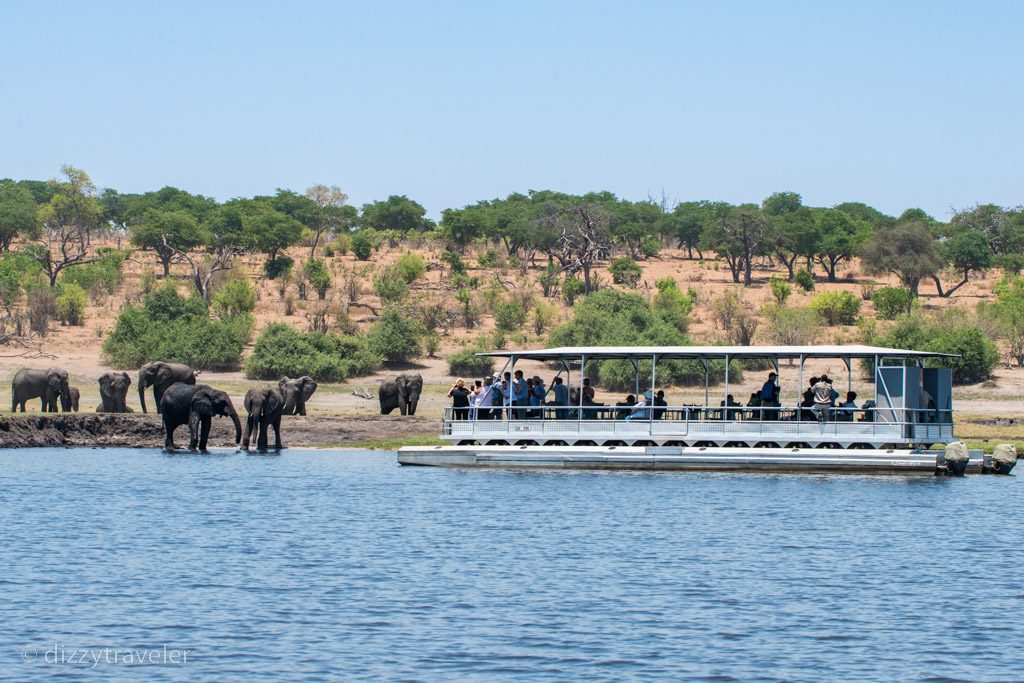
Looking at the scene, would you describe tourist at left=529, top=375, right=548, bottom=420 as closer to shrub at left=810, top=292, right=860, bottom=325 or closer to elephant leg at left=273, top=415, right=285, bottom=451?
elephant leg at left=273, top=415, right=285, bottom=451

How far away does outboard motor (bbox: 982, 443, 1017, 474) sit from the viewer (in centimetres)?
3356

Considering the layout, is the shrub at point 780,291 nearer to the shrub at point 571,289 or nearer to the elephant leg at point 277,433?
the shrub at point 571,289

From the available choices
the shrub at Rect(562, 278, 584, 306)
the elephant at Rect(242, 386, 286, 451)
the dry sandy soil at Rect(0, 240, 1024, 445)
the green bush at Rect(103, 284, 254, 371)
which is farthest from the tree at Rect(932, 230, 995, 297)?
the elephant at Rect(242, 386, 286, 451)

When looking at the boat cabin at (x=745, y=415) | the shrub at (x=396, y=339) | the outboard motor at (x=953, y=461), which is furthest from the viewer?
the shrub at (x=396, y=339)

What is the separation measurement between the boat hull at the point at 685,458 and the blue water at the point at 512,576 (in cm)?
38

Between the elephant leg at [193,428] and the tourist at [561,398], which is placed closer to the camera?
the tourist at [561,398]

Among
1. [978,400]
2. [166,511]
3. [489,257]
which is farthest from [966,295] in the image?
[166,511]

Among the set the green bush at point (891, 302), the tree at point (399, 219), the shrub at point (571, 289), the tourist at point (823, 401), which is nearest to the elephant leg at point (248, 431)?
the tourist at point (823, 401)

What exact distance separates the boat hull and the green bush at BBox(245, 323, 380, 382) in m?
20.6

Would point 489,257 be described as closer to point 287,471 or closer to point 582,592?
point 287,471

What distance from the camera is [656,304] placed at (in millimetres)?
73688

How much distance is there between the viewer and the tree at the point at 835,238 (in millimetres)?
91438

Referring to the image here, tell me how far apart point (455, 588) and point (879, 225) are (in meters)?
88.0

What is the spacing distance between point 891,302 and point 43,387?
4300cm
